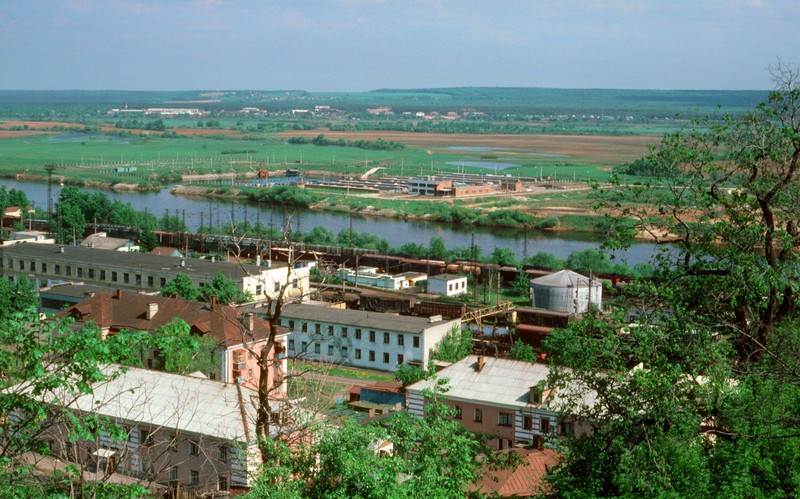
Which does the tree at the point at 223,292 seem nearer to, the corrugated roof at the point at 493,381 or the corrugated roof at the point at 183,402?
the corrugated roof at the point at 493,381

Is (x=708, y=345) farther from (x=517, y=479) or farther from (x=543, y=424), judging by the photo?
(x=543, y=424)

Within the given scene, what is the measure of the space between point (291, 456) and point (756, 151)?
380 cm

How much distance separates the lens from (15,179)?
65.2 metres

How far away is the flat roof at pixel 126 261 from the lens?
24703 millimetres

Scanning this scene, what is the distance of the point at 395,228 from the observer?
150 ft

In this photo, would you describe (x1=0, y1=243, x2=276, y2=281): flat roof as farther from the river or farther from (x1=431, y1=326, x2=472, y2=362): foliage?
the river

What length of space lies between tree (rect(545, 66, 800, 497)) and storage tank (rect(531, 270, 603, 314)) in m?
17.9

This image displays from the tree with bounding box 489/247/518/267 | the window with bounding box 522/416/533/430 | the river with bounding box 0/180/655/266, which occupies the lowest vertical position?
the river with bounding box 0/180/655/266

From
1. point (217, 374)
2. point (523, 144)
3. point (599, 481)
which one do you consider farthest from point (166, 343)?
point (523, 144)

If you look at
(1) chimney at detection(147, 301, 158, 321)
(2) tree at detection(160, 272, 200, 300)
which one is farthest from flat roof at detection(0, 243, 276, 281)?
(1) chimney at detection(147, 301, 158, 321)

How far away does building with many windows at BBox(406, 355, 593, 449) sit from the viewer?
532 inches

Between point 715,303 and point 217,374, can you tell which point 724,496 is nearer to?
point 715,303

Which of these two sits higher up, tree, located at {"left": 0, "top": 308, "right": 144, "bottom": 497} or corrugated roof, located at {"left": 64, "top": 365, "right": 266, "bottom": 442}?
tree, located at {"left": 0, "top": 308, "right": 144, "bottom": 497}

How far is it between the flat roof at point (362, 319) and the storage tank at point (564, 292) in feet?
18.5
